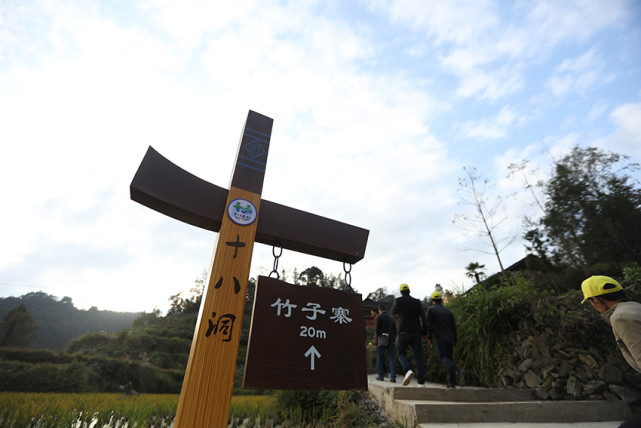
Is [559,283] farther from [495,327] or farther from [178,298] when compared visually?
[178,298]

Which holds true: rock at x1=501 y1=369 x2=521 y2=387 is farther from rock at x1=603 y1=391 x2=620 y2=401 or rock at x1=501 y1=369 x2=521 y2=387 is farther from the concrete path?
rock at x1=603 y1=391 x2=620 y2=401

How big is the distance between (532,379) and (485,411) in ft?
5.42

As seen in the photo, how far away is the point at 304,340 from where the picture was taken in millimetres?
1727

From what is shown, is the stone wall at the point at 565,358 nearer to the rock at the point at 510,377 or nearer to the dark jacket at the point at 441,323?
the rock at the point at 510,377

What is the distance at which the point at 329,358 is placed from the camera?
5.77ft

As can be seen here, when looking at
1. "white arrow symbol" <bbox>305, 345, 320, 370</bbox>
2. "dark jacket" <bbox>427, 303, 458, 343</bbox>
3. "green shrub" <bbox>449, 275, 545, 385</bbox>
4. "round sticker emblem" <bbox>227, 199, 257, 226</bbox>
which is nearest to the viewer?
"white arrow symbol" <bbox>305, 345, 320, 370</bbox>

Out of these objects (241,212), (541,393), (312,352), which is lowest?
(541,393)

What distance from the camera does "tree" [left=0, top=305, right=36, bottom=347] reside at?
1548 cm

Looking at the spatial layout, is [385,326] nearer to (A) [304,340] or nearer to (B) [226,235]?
(A) [304,340]

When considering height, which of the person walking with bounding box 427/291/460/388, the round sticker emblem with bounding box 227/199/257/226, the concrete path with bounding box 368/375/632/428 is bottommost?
the concrete path with bounding box 368/375/632/428

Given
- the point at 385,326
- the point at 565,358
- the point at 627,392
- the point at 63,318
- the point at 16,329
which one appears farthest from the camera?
the point at 63,318

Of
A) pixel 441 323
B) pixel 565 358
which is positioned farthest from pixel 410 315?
pixel 565 358

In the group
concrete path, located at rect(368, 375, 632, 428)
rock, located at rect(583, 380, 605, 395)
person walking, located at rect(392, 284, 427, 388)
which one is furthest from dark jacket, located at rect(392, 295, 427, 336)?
rock, located at rect(583, 380, 605, 395)

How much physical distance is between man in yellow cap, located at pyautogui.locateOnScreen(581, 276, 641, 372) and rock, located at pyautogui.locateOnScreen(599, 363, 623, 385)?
2.76 m
